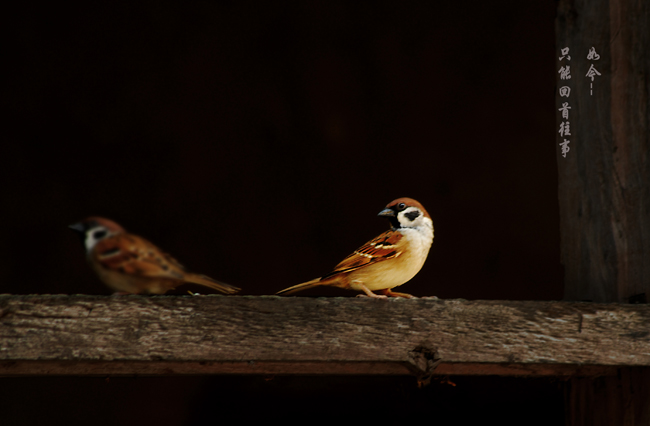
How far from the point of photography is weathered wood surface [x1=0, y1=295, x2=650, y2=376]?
100 centimetres

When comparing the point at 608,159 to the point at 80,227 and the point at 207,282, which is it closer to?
the point at 207,282

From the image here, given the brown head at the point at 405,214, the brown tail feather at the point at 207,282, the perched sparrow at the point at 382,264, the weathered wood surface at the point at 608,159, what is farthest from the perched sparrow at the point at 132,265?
the weathered wood surface at the point at 608,159

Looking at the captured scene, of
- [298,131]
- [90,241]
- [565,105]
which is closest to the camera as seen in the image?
[90,241]

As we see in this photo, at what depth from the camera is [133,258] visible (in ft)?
3.67

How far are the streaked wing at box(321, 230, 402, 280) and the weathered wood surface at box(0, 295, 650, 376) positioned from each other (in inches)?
8.6

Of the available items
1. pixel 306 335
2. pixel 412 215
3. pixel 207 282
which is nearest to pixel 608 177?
pixel 412 215

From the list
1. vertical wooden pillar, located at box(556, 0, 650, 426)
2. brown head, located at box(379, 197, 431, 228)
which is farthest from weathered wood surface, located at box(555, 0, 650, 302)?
brown head, located at box(379, 197, 431, 228)

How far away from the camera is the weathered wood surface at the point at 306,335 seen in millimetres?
1003

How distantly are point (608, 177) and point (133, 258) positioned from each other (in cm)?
89

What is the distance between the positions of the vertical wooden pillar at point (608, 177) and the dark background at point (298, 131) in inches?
41.4

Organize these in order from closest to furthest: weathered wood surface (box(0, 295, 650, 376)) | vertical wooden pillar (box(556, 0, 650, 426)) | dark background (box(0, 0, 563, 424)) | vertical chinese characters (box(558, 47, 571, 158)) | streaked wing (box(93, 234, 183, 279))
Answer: weathered wood surface (box(0, 295, 650, 376)) < streaked wing (box(93, 234, 183, 279)) < vertical wooden pillar (box(556, 0, 650, 426)) < vertical chinese characters (box(558, 47, 571, 158)) < dark background (box(0, 0, 563, 424))

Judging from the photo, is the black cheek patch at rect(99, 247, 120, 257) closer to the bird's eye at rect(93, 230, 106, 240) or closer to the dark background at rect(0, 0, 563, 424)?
the bird's eye at rect(93, 230, 106, 240)

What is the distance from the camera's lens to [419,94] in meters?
2.47

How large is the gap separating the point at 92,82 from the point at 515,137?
157 cm
